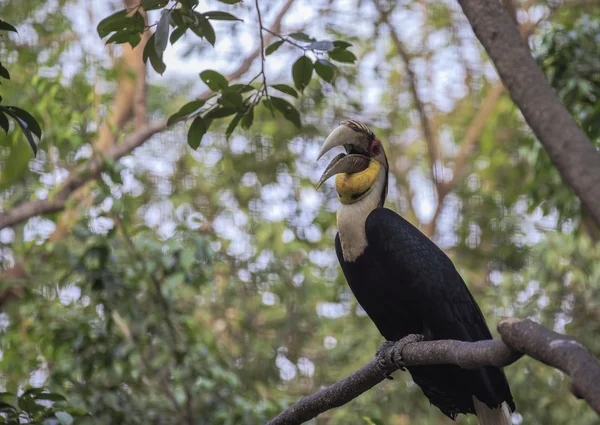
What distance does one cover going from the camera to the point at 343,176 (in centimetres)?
281

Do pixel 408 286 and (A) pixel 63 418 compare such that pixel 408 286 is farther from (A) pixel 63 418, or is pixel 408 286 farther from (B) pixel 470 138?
(B) pixel 470 138

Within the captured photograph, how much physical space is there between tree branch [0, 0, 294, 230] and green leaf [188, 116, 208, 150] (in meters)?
1.51

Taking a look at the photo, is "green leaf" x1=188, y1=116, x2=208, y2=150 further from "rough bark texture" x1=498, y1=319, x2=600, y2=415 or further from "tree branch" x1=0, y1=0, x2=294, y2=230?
"tree branch" x1=0, y1=0, x2=294, y2=230

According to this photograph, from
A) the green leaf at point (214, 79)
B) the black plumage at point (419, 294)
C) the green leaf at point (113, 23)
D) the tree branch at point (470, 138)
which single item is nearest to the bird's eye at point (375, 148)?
the black plumage at point (419, 294)

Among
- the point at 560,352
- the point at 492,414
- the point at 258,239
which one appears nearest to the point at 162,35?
the point at 560,352

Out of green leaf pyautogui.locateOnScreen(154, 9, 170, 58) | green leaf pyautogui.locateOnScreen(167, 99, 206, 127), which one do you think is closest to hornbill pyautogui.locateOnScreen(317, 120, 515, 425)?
green leaf pyautogui.locateOnScreen(167, 99, 206, 127)

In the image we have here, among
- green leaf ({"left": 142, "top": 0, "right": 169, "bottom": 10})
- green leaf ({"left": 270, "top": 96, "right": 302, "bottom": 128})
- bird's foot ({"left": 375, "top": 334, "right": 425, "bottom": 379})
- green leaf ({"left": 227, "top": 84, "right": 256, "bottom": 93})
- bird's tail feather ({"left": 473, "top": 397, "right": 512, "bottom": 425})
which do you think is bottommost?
bird's tail feather ({"left": 473, "top": 397, "right": 512, "bottom": 425})

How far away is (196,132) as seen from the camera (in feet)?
8.05

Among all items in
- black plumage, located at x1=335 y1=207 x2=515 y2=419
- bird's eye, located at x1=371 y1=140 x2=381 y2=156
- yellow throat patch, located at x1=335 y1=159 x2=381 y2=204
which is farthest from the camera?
bird's eye, located at x1=371 y1=140 x2=381 y2=156

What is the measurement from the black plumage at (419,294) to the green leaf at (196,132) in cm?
62

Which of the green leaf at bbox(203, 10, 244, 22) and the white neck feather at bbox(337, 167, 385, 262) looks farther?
the white neck feather at bbox(337, 167, 385, 262)

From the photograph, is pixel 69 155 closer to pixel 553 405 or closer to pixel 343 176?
pixel 343 176

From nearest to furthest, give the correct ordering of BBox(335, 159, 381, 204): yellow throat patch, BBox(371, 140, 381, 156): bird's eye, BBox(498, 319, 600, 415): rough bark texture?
BBox(498, 319, 600, 415): rough bark texture, BBox(335, 159, 381, 204): yellow throat patch, BBox(371, 140, 381, 156): bird's eye

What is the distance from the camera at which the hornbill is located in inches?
103
